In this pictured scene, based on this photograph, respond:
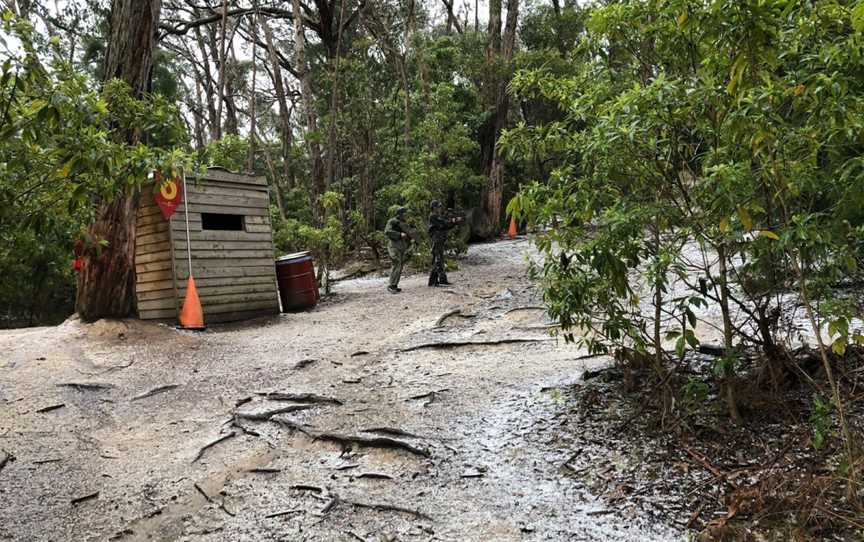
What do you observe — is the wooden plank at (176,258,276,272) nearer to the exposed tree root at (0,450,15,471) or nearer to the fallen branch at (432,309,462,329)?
the fallen branch at (432,309,462,329)

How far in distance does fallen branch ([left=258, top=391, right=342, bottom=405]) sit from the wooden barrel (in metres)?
5.18

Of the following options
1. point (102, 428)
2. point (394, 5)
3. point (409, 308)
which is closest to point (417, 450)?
point (102, 428)

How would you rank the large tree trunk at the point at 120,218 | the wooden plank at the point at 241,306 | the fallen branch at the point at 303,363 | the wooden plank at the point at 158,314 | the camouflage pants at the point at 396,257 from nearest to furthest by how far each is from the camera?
the fallen branch at the point at 303,363, the large tree trunk at the point at 120,218, the wooden plank at the point at 158,314, the wooden plank at the point at 241,306, the camouflage pants at the point at 396,257

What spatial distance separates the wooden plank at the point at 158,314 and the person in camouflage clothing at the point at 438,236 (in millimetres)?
5038

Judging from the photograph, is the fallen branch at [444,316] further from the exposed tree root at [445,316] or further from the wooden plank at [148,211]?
the wooden plank at [148,211]

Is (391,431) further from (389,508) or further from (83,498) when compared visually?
(83,498)

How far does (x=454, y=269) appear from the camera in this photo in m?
13.4

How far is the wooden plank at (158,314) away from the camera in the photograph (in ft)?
28.0

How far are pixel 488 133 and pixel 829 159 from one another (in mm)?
15565

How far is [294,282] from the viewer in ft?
34.0

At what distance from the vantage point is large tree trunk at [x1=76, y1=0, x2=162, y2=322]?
7.23 m

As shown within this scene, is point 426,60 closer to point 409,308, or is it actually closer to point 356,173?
point 356,173

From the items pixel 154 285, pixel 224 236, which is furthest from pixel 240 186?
pixel 154 285

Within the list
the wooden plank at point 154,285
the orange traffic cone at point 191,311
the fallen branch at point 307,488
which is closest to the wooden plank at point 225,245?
the wooden plank at point 154,285
